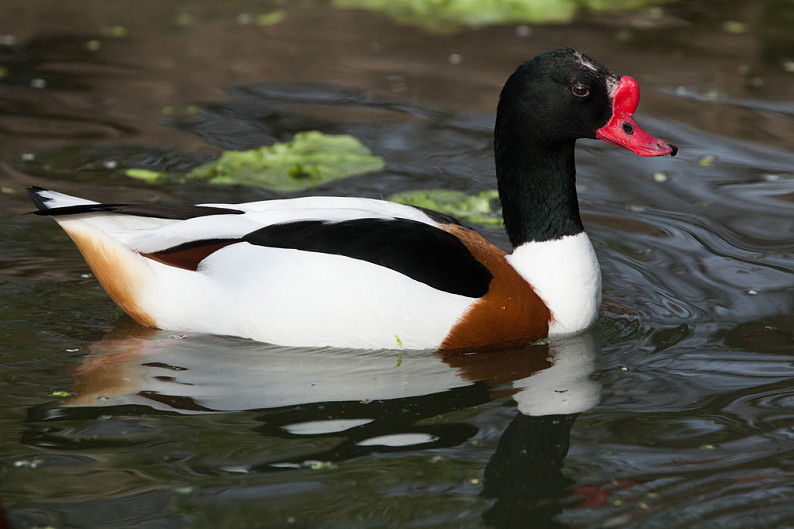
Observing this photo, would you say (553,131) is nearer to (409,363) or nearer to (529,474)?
(409,363)

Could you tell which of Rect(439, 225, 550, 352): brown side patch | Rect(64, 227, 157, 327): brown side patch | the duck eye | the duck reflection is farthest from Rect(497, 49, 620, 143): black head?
Rect(64, 227, 157, 327): brown side patch

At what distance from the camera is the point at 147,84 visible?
864 cm

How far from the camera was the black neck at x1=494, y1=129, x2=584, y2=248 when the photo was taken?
5.01 m

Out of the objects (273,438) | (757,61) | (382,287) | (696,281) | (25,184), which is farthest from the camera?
(757,61)

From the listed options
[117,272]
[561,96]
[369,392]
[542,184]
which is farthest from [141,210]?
[561,96]

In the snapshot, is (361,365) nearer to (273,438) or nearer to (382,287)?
(382,287)

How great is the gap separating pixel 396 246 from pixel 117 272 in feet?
4.50

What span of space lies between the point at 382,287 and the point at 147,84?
470 centimetres

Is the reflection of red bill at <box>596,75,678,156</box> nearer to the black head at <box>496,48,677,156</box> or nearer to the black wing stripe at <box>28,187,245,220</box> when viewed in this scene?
the black head at <box>496,48,677,156</box>

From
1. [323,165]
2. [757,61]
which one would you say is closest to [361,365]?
[323,165]

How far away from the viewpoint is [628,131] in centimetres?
488

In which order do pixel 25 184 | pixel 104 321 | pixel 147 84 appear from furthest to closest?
1. pixel 147 84
2. pixel 25 184
3. pixel 104 321

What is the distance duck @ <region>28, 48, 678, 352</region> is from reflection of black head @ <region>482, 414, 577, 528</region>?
2.31 feet

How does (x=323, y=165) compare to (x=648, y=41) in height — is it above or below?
below
